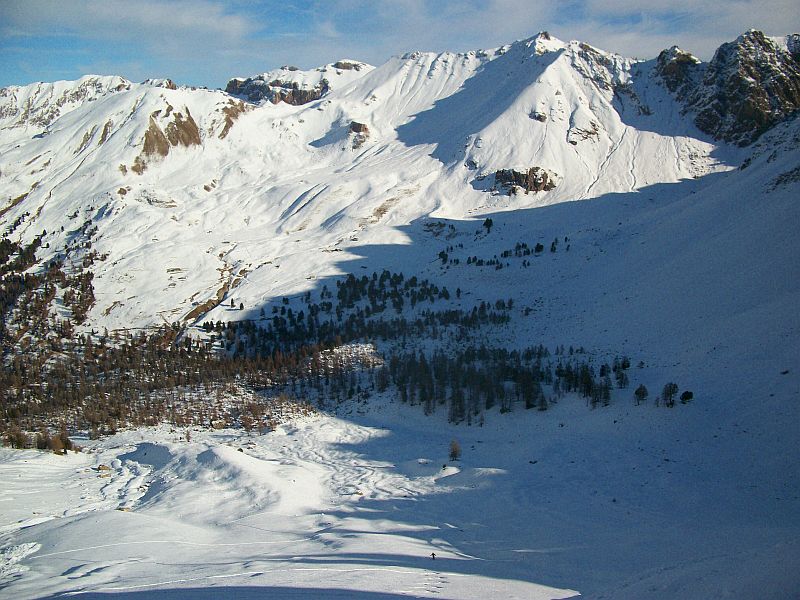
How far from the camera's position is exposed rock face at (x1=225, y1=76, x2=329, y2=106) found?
6624 inches

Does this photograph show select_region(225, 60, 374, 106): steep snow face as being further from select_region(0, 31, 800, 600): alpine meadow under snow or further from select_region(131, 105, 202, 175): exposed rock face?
select_region(131, 105, 202, 175): exposed rock face

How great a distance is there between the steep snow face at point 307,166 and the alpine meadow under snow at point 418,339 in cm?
82

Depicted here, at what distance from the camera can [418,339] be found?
55969 millimetres

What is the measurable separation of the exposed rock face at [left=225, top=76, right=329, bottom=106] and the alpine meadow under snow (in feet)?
59.9

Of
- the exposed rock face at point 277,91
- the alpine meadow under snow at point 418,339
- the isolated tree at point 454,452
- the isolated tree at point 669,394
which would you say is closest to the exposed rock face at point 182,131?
the alpine meadow under snow at point 418,339

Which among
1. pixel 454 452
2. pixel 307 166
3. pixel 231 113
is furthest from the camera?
pixel 231 113

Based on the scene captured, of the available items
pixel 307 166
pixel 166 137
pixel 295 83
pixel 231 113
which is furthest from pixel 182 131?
pixel 295 83

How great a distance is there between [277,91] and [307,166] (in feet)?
178

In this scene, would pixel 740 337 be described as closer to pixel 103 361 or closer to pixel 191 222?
pixel 103 361

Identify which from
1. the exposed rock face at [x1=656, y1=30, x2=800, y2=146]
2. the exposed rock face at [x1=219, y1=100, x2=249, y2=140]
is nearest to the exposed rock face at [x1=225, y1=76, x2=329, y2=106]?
the exposed rock face at [x1=219, y1=100, x2=249, y2=140]

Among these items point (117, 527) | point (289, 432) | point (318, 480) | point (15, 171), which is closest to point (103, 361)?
point (289, 432)

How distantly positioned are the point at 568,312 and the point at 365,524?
42863mm

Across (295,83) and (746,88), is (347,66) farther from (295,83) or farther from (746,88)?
(746,88)

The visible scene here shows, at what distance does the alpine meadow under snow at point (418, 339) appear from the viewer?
1694 centimetres
